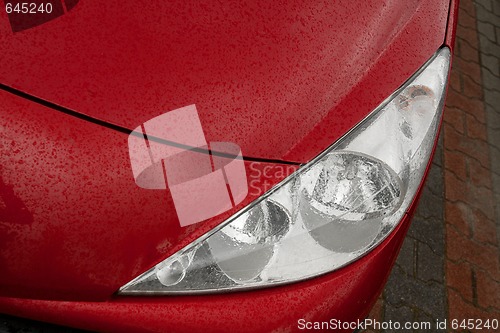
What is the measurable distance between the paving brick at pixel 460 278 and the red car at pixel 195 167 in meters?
1.56

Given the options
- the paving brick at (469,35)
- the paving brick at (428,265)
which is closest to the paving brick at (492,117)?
the paving brick at (469,35)

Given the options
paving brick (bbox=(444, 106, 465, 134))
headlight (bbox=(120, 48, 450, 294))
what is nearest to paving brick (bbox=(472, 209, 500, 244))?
paving brick (bbox=(444, 106, 465, 134))

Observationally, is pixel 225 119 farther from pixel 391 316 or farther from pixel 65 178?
pixel 391 316

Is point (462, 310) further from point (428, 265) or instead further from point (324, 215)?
point (324, 215)

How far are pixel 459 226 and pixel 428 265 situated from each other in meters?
0.40

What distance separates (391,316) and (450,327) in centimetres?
34

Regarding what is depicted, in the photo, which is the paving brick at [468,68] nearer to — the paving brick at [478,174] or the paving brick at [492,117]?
the paving brick at [492,117]

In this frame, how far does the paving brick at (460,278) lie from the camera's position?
8.91ft

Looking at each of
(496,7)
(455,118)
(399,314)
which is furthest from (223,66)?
(496,7)

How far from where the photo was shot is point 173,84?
115cm

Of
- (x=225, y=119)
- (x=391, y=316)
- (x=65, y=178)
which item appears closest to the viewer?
(x=65, y=178)

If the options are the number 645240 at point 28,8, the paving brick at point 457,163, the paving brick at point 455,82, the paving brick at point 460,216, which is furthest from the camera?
the paving brick at point 455,82

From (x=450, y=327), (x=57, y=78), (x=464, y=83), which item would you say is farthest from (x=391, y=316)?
(x=464, y=83)

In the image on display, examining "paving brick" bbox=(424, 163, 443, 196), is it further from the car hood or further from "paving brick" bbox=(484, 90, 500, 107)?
the car hood
